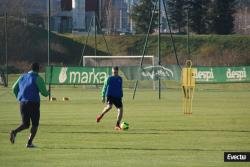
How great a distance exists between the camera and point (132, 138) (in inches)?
816

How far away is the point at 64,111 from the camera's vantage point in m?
32.7

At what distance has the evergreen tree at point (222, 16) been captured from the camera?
322 ft

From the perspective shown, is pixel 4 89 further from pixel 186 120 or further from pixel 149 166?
pixel 149 166

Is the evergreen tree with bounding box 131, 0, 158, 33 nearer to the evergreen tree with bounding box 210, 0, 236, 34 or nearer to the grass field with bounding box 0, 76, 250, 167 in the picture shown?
the evergreen tree with bounding box 210, 0, 236, 34

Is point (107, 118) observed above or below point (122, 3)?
below

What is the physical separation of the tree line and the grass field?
2583 inches

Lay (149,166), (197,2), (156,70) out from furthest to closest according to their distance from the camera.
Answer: (197,2) < (156,70) < (149,166)

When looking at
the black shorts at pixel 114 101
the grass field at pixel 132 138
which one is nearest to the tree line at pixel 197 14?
the grass field at pixel 132 138

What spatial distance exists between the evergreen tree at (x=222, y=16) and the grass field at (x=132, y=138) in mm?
65256

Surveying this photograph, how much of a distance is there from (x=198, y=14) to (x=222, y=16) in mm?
2970

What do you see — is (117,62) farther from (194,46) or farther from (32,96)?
(32,96)

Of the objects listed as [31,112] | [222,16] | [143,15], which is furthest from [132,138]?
[143,15]

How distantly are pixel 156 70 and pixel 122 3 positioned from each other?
125m

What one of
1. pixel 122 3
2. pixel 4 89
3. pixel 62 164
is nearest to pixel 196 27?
pixel 4 89
